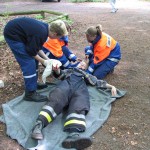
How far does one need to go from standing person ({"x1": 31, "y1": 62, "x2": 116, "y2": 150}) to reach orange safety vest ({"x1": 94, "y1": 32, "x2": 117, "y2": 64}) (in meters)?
0.67

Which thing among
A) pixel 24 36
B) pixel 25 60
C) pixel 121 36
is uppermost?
pixel 24 36

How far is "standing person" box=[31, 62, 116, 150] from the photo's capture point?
3318 millimetres

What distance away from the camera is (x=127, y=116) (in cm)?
411

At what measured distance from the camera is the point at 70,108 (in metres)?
3.85

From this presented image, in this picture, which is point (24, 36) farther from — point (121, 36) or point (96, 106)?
point (121, 36)

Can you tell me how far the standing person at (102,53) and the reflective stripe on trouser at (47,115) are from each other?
171cm

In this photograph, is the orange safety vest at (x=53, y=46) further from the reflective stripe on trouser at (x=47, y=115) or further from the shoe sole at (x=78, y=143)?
the shoe sole at (x=78, y=143)

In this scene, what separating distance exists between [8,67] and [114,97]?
7.83 feet

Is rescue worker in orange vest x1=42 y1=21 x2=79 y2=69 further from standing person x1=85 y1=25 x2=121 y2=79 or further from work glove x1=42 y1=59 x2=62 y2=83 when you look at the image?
work glove x1=42 y1=59 x2=62 y2=83

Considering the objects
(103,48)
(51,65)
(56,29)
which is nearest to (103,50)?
(103,48)

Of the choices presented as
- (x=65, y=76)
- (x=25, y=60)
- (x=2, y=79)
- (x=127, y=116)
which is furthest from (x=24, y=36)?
(x=127, y=116)

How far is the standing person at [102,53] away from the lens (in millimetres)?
5133

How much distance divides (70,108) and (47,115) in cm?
33

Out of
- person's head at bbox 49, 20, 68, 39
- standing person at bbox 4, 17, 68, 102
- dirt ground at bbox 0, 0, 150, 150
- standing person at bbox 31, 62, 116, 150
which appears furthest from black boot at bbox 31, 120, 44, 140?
person's head at bbox 49, 20, 68, 39
